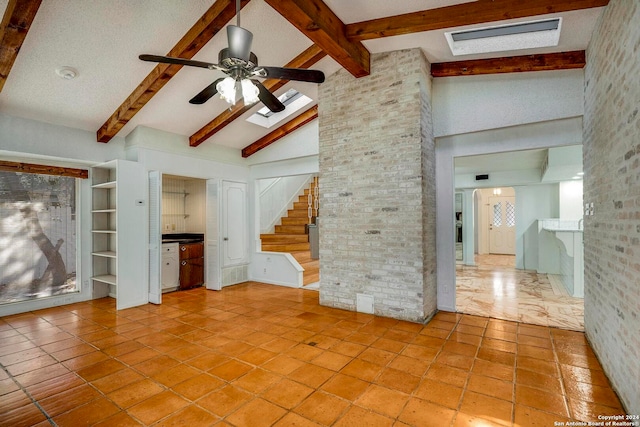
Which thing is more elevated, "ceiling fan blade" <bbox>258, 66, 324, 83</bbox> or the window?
"ceiling fan blade" <bbox>258, 66, 324, 83</bbox>

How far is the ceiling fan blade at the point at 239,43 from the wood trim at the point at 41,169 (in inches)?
165

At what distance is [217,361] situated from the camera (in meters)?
2.98

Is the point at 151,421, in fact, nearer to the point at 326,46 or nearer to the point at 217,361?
the point at 217,361

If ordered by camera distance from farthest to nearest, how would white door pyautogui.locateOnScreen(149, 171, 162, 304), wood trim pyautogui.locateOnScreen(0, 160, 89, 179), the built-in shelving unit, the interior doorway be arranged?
white door pyautogui.locateOnScreen(149, 171, 162, 304) → the built-in shelving unit → the interior doorway → wood trim pyautogui.locateOnScreen(0, 160, 89, 179)

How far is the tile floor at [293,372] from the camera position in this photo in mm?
2182

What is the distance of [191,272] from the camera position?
20.1 ft

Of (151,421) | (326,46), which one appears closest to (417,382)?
(151,421)

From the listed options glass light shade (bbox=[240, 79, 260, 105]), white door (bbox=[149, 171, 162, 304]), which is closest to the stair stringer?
white door (bbox=[149, 171, 162, 304])

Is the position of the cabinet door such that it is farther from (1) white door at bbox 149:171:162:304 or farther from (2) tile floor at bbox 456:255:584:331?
(2) tile floor at bbox 456:255:584:331

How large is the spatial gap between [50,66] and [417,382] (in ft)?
16.1

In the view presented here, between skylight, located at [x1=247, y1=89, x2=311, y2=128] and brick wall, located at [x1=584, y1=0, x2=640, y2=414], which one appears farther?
skylight, located at [x1=247, y1=89, x2=311, y2=128]

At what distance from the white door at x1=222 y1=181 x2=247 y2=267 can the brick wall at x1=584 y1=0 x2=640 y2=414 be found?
5398 mm

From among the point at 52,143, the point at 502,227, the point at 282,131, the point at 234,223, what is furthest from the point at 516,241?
the point at 52,143

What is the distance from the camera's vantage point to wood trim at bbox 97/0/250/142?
9.82 ft
